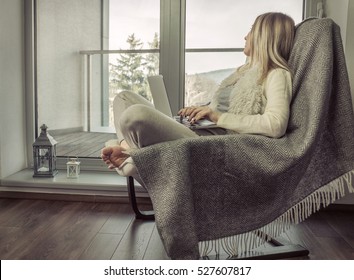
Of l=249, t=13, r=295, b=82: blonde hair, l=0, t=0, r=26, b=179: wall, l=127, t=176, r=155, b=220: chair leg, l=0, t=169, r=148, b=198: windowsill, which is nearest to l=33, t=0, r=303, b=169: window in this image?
l=0, t=0, r=26, b=179: wall

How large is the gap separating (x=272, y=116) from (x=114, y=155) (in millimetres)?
572

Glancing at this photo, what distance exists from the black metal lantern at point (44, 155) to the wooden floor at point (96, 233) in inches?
8.8

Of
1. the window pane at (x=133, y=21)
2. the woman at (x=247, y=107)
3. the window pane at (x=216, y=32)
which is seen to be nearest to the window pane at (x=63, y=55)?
the window pane at (x=133, y=21)

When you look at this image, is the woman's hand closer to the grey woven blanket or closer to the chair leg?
the grey woven blanket

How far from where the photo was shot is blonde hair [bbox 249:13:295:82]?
5.21ft

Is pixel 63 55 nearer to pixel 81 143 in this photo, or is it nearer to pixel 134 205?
pixel 81 143

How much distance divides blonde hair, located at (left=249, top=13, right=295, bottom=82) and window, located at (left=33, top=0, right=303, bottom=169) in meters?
0.85

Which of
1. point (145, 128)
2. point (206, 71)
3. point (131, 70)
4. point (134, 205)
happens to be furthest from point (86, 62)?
point (145, 128)

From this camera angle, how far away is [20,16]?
8.41 ft

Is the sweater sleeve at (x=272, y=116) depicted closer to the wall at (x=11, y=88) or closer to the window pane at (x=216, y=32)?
the window pane at (x=216, y=32)

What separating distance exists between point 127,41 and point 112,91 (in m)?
0.33

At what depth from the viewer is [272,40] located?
1.60 metres

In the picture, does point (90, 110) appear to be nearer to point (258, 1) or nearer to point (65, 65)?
point (65, 65)

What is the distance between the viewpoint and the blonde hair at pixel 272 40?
5.21 feet
